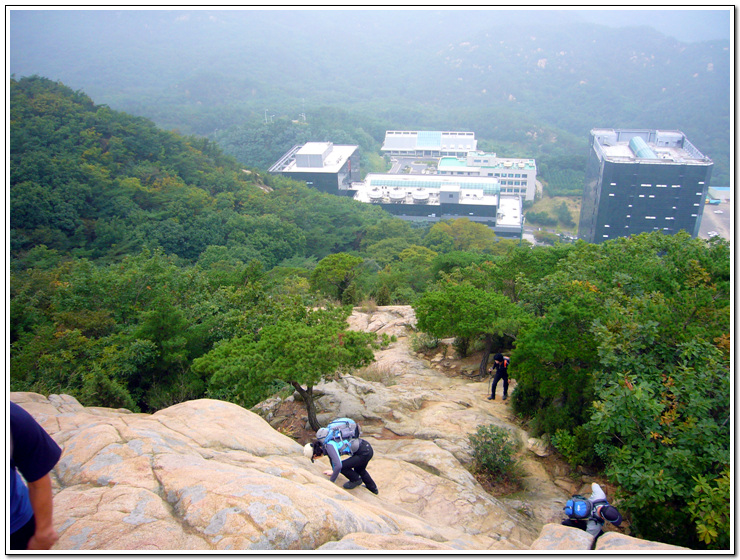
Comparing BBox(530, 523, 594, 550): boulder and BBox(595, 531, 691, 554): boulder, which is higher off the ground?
BBox(595, 531, 691, 554): boulder

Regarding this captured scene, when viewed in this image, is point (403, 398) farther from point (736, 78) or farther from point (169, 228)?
point (169, 228)

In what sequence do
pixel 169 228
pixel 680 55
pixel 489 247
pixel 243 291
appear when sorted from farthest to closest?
pixel 680 55 < pixel 489 247 < pixel 169 228 < pixel 243 291

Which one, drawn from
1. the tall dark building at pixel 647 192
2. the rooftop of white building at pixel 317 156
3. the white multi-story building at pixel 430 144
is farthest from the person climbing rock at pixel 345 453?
the white multi-story building at pixel 430 144

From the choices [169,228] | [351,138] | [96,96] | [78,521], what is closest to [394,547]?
[78,521]

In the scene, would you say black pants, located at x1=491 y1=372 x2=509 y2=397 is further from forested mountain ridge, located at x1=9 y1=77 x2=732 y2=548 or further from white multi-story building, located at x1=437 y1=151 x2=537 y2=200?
white multi-story building, located at x1=437 y1=151 x2=537 y2=200

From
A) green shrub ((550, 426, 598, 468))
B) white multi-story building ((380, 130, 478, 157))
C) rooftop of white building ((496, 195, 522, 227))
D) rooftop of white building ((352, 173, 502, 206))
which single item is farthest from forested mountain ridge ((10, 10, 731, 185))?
green shrub ((550, 426, 598, 468))

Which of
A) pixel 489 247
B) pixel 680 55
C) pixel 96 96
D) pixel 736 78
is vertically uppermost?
pixel 680 55

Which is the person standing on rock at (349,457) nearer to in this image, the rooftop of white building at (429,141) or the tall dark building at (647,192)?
the tall dark building at (647,192)
